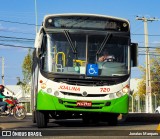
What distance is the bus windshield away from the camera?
1484 centimetres

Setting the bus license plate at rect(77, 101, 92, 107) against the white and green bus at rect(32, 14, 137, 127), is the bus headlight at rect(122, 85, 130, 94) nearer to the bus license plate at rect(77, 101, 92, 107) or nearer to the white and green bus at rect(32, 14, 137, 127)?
the white and green bus at rect(32, 14, 137, 127)

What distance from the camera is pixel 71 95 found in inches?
580

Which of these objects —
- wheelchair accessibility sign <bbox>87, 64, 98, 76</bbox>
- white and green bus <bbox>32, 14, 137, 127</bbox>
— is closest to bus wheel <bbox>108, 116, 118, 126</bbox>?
white and green bus <bbox>32, 14, 137, 127</bbox>

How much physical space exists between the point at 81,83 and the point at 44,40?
1.85 metres

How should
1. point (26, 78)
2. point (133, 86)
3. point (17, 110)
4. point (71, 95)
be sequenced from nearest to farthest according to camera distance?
point (71, 95), point (17, 110), point (26, 78), point (133, 86)

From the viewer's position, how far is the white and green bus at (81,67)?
→ 48.3ft

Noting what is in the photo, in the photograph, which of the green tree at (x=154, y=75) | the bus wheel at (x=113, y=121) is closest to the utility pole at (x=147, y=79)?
the green tree at (x=154, y=75)

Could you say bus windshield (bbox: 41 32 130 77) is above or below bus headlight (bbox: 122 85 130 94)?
above

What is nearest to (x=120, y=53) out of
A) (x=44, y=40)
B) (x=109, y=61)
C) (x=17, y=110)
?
(x=109, y=61)

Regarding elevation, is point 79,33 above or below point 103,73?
above

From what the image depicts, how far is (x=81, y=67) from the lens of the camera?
1493 centimetres

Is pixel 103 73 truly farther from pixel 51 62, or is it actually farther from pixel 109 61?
pixel 51 62

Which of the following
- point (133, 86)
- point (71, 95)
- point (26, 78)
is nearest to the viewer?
point (71, 95)

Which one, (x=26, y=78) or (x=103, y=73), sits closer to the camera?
(x=103, y=73)
